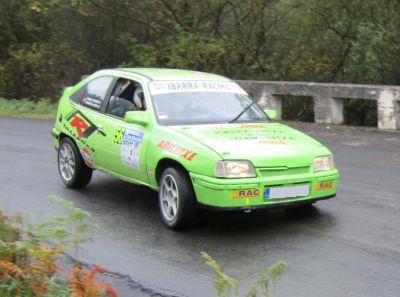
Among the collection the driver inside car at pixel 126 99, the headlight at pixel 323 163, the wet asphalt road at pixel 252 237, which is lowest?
the wet asphalt road at pixel 252 237

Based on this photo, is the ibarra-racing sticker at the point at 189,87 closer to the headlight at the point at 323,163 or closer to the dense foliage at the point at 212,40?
the headlight at the point at 323,163

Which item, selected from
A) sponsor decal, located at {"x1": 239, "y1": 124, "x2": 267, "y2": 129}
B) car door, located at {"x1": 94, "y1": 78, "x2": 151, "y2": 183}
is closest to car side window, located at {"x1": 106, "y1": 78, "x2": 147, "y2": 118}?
car door, located at {"x1": 94, "y1": 78, "x2": 151, "y2": 183}

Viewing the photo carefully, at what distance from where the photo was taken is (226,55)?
62.5 feet

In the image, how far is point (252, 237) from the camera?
6695mm

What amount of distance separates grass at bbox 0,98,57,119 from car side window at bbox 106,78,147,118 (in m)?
10.0

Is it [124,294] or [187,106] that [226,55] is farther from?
[124,294]

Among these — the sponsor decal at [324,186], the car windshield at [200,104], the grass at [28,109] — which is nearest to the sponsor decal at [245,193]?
the sponsor decal at [324,186]

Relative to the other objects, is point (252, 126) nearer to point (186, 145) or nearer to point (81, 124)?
point (186, 145)

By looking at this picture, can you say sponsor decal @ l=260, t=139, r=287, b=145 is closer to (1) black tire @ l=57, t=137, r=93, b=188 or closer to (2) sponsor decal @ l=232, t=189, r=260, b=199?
(2) sponsor decal @ l=232, t=189, r=260, b=199

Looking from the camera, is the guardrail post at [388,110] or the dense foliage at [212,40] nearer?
the guardrail post at [388,110]

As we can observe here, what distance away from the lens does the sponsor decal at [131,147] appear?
24.5 ft

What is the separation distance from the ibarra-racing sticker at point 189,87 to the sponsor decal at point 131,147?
56cm

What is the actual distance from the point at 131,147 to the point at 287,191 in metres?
1.95

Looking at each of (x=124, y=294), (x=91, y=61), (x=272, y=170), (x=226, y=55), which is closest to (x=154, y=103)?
(x=272, y=170)
